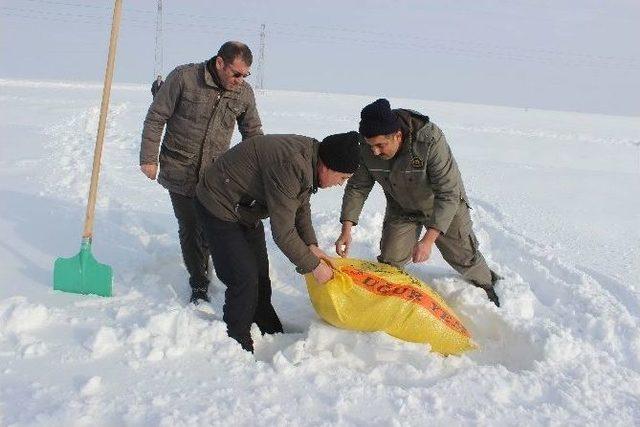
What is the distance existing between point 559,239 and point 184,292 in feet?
12.7

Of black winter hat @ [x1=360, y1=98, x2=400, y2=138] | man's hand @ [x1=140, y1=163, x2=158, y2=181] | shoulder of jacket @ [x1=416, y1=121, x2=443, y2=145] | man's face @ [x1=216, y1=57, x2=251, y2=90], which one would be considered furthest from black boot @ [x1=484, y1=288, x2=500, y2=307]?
man's hand @ [x1=140, y1=163, x2=158, y2=181]

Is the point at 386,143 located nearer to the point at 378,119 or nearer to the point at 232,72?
the point at 378,119

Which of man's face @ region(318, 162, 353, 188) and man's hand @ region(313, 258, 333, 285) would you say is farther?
man's hand @ region(313, 258, 333, 285)

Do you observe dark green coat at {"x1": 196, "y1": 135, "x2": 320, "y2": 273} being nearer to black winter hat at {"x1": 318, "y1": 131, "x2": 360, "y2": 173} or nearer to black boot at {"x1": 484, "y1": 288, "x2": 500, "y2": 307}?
black winter hat at {"x1": 318, "y1": 131, "x2": 360, "y2": 173}

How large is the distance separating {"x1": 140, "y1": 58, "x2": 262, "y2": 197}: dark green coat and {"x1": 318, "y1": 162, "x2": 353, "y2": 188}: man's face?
1090 millimetres

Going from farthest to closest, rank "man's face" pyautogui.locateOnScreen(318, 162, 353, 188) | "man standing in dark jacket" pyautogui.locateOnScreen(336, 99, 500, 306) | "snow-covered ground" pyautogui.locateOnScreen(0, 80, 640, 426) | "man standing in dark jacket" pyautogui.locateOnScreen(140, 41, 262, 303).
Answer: "man standing in dark jacket" pyautogui.locateOnScreen(140, 41, 262, 303) → "man standing in dark jacket" pyautogui.locateOnScreen(336, 99, 500, 306) → "man's face" pyautogui.locateOnScreen(318, 162, 353, 188) → "snow-covered ground" pyautogui.locateOnScreen(0, 80, 640, 426)

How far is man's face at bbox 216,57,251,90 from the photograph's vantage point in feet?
10.8

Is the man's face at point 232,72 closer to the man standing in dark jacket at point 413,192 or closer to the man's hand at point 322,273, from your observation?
the man standing in dark jacket at point 413,192

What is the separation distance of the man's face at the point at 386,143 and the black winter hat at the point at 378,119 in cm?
3

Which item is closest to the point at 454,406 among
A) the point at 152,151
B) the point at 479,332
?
the point at 479,332

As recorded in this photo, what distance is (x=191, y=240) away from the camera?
11.9 feet

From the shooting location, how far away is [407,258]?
154 inches

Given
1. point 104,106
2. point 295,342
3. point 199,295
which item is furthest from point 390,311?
point 104,106

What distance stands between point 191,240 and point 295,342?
0.99 m
